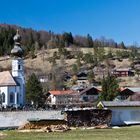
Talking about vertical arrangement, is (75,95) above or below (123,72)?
below

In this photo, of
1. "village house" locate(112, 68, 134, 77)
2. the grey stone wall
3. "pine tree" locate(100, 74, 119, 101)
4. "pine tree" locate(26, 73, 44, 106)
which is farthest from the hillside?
the grey stone wall

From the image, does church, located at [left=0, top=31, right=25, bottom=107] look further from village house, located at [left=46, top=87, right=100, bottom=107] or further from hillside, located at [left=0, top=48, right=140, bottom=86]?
hillside, located at [left=0, top=48, right=140, bottom=86]

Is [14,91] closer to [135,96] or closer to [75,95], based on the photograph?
[135,96]

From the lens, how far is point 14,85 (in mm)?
73812

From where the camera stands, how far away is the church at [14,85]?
7306 centimetres

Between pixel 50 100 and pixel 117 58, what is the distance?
4556cm

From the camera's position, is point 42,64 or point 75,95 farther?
point 42,64

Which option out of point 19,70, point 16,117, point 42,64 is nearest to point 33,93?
point 19,70

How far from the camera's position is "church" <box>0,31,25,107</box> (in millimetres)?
73062

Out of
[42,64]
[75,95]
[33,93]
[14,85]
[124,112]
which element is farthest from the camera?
[42,64]

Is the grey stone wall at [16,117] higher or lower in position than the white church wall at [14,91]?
lower

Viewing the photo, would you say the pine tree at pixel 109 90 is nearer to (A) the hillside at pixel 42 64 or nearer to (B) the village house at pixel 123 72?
(A) the hillside at pixel 42 64

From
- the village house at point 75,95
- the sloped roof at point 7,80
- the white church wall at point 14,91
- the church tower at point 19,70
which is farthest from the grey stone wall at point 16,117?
the village house at point 75,95

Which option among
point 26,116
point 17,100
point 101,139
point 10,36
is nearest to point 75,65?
point 10,36
